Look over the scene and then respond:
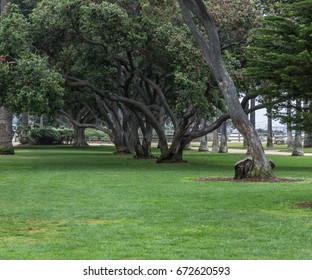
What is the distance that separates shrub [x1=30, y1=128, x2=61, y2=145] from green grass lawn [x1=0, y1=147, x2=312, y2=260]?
154 ft

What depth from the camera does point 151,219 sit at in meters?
14.1

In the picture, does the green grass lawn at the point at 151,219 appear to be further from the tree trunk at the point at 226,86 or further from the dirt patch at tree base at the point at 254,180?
the tree trunk at the point at 226,86

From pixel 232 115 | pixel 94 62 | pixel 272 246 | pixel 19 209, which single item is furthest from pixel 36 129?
pixel 272 246

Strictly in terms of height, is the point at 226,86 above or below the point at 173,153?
above

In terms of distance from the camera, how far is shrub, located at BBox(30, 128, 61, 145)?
70.6 m

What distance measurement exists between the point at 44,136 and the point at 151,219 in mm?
58225

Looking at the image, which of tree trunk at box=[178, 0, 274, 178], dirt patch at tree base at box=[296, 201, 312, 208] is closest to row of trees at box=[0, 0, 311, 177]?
tree trunk at box=[178, 0, 274, 178]

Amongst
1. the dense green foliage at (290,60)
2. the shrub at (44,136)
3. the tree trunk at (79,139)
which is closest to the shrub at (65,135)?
the shrub at (44,136)

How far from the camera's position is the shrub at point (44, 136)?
7062 centimetres

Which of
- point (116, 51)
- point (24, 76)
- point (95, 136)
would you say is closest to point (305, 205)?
point (24, 76)

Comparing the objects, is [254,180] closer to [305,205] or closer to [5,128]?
[305,205]

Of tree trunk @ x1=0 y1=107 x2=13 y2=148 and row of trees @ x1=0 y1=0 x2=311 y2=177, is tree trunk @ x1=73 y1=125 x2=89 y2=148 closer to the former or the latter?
tree trunk @ x1=0 y1=107 x2=13 y2=148

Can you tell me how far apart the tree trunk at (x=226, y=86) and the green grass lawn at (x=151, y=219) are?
1.68 meters

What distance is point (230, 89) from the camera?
79.9ft
